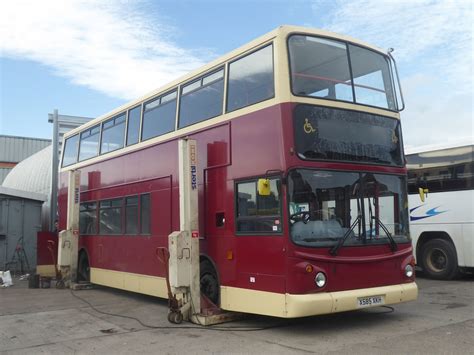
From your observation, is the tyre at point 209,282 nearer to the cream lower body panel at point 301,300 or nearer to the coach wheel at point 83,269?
the cream lower body panel at point 301,300

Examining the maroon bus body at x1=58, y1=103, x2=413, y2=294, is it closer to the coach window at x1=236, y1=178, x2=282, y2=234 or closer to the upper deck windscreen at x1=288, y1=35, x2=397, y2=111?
the coach window at x1=236, y1=178, x2=282, y2=234

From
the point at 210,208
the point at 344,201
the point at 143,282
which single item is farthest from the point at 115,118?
the point at 344,201

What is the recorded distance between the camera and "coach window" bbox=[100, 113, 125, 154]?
1162 cm

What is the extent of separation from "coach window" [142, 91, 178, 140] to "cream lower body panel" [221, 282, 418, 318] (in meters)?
3.56

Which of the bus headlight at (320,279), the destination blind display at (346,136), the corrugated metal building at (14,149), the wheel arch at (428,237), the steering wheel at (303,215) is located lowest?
the bus headlight at (320,279)

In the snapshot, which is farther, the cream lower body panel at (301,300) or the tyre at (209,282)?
the tyre at (209,282)

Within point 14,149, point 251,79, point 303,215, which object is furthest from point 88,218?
point 14,149

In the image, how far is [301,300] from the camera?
21.5ft

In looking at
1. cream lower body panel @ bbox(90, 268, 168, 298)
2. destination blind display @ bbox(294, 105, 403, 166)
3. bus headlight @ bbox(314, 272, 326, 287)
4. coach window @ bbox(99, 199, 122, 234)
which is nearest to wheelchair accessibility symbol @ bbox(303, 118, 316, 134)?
destination blind display @ bbox(294, 105, 403, 166)

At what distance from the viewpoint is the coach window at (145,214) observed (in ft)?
33.7

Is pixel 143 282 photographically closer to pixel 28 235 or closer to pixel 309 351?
pixel 309 351

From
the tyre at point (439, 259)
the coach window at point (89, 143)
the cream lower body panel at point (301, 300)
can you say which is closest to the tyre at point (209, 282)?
the cream lower body panel at point (301, 300)

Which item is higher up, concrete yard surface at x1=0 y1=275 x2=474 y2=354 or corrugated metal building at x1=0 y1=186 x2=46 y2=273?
corrugated metal building at x1=0 y1=186 x2=46 y2=273

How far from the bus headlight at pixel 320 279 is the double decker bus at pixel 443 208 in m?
5.71
